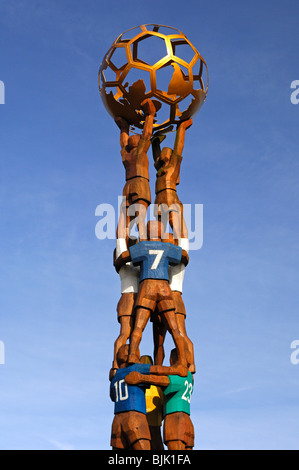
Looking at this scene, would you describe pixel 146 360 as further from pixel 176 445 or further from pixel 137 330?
pixel 176 445

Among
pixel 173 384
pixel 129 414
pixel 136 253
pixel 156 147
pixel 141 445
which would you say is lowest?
pixel 141 445

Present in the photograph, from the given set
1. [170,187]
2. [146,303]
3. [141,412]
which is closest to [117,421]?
[141,412]

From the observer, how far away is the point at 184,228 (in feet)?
64.5

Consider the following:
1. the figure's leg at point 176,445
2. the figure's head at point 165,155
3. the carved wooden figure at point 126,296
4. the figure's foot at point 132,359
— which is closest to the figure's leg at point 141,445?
the figure's leg at point 176,445

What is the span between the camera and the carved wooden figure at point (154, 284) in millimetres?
17547

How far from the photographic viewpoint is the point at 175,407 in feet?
55.6

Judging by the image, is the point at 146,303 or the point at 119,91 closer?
the point at 146,303

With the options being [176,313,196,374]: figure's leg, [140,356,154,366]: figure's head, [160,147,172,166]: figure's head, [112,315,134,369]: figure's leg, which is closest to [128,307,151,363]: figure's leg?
[112,315,134,369]: figure's leg

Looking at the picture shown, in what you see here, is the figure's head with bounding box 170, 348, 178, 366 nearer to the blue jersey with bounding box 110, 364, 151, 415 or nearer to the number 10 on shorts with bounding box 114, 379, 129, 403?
the blue jersey with bounding box 110, 364, 151, 415

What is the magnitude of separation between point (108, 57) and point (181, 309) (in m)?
8.38

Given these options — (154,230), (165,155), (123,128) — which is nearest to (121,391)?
(154,230)

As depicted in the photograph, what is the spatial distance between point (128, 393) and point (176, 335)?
2.05 m
